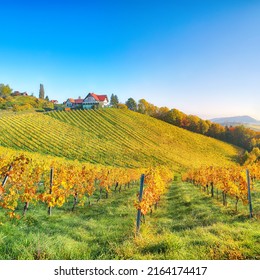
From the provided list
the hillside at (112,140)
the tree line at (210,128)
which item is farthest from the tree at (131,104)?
the hillside at (112,140)

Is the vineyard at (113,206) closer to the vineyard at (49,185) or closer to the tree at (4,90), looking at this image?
the vineyard at (49,185)

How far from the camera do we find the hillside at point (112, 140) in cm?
4550

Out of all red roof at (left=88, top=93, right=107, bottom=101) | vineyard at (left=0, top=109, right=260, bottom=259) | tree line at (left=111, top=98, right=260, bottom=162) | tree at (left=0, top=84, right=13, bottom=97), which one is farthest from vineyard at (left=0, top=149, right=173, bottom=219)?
tree at (left=0, top=84, right=13, bottom=97)

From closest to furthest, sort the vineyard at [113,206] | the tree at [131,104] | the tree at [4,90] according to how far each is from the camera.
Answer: the vineyard at [113,206]
the tree at [131,104]
the tree at [4,90]

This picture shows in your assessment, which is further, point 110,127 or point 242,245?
point 110,127

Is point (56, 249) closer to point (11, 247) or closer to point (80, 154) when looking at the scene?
point (11, 247)

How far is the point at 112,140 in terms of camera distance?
5638cm

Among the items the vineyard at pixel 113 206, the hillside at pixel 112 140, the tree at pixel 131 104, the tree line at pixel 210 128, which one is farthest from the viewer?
the tree at pixel 131 104

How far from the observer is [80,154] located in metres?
44.6

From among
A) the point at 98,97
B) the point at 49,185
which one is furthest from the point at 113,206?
the point at 98,97

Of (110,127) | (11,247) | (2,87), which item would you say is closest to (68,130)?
(110,127)

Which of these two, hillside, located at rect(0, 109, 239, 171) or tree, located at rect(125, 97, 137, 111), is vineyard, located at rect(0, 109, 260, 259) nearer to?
hillside, located at rect(0, 109, 239, 171)

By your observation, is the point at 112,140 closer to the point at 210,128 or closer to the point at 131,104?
the point at 131,104

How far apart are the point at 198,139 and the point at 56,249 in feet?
238
